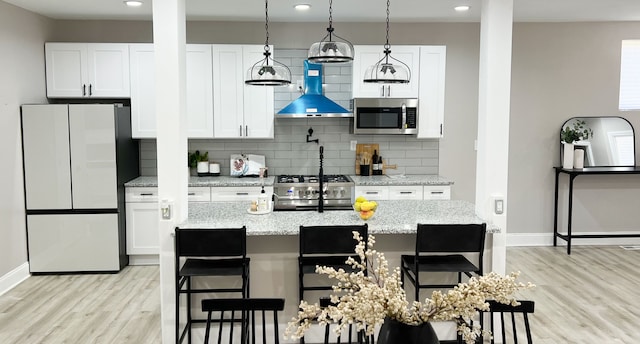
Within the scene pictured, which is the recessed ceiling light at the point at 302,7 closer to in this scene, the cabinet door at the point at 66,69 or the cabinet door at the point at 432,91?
the cabinet door at the point at 432,91

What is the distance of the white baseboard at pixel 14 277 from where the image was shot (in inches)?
183

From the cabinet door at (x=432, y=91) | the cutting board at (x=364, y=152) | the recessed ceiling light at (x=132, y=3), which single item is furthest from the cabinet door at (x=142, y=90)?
the cabinet door at (x=432, y=91)

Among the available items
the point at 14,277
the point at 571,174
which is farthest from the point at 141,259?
the point at 571,174

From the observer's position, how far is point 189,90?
18.5 ft

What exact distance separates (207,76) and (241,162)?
1027 mm

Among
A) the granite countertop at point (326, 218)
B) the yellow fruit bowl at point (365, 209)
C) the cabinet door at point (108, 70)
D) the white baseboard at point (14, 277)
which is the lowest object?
the white baseboard at point (14, 277)

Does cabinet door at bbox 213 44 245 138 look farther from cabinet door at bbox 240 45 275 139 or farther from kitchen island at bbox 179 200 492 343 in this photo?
kitchen island at bbox 179 200 492 343

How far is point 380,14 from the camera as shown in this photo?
547 cm

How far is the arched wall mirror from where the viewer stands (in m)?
6.15

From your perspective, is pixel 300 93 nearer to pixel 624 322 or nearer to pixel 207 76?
pixel 207 76

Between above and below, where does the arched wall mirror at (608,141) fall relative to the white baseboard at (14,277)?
above

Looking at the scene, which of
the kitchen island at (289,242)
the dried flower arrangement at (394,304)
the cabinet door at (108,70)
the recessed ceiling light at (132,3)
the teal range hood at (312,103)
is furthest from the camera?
the cabinet door at (108,70)

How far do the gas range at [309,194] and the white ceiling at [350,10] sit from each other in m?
1.79

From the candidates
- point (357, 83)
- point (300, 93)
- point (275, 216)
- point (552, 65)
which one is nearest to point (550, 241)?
point (552, 65)
